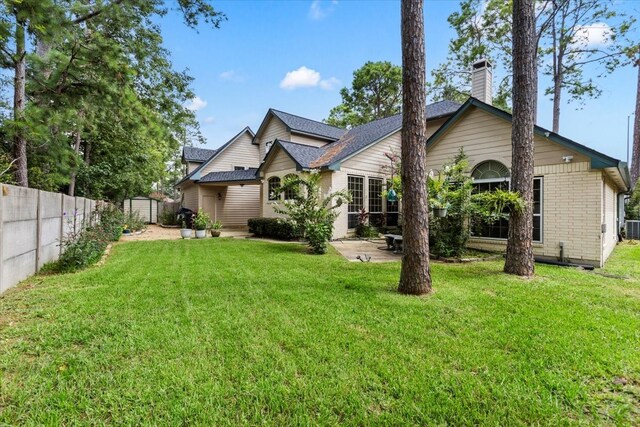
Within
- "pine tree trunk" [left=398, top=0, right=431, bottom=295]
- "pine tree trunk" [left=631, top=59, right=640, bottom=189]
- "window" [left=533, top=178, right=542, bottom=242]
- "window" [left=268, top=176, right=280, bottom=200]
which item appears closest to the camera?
"pine tree trunk" [left=398, top=0, right=431, bottom=295]

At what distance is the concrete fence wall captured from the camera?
4.50 m

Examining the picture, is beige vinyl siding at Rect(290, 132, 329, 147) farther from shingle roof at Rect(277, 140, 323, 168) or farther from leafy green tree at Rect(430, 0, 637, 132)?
leafy green tree at Rect(430, 0, 637, 132)

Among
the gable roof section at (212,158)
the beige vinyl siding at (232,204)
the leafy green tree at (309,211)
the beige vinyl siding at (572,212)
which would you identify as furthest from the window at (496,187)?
the gable roof section at (212,158)

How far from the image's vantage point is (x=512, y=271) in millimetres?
6113

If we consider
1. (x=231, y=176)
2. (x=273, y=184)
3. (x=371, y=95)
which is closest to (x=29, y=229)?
(x=273, y=184)

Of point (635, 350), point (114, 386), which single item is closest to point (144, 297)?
point (114, 386)

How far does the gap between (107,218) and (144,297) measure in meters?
9.32

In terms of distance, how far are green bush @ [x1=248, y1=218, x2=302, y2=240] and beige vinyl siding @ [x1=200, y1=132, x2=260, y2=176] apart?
8068 millimetres

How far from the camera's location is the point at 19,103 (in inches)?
274

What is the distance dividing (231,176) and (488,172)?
1386 centimetres

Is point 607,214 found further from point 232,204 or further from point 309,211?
point 232,204

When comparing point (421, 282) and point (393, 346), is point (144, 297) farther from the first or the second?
point (421, 282)

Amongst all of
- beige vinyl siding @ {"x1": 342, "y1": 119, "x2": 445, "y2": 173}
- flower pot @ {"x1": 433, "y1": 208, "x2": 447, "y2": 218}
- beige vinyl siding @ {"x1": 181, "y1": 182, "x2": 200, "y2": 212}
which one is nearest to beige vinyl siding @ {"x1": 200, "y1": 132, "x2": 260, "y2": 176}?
beige vinyl siding @ {"x1": 181, "y1": 182, "x2": 200, "y2": 212}

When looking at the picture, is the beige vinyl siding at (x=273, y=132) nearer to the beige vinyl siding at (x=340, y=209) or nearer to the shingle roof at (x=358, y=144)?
the shingle roof at (x=358, y=144)
